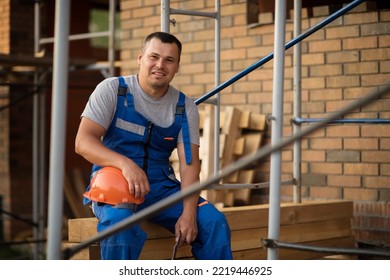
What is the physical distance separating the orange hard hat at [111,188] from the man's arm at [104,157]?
0.03 meters

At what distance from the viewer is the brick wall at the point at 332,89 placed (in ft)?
20.0

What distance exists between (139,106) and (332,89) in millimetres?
2530

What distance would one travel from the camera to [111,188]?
3.98 m

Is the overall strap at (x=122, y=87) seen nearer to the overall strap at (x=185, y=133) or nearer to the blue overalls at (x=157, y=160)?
the blue overalls at (x=157, y=160)

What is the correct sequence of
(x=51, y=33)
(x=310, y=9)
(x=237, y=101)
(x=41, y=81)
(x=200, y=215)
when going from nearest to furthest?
(x=200, y=215) < (x=310, y=9) < (x=237, y=101) < (x=41, y=81) < (x=51, y=33)

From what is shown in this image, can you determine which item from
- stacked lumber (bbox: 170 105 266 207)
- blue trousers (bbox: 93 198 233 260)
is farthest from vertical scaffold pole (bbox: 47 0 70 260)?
stacked lumber (bbox: 170 105 266 207)

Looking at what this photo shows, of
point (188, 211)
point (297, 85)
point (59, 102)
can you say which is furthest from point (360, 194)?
point (59, 102)

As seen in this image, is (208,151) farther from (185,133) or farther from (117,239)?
(117,239)

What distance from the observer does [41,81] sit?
31.4ft

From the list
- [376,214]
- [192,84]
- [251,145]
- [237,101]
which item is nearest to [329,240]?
[376,214]

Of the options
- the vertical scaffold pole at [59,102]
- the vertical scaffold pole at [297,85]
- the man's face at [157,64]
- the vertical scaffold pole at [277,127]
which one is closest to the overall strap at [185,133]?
the man's face at [157,64]

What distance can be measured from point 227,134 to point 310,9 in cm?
118
